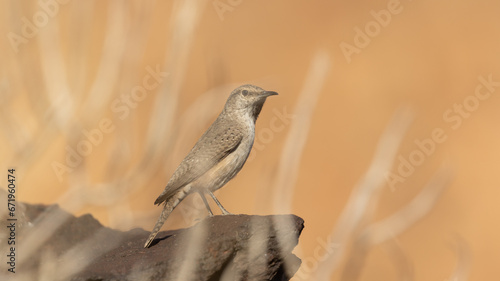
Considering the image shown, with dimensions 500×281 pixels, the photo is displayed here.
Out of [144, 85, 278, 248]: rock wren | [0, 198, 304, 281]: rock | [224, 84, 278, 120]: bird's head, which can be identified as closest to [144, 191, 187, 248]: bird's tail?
[144, 85, 278, 248]: rock wren

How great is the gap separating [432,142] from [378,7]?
290 cm

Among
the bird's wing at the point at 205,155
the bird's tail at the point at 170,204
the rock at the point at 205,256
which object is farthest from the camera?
the bird's wing at the point at 205,155

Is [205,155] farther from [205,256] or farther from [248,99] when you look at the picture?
[205,256]

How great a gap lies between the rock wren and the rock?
43 centimetres

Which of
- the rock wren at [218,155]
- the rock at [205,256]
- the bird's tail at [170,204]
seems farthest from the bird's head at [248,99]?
the rock at [205,256]

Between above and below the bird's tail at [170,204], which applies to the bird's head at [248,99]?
above

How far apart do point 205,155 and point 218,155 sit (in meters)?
0.13

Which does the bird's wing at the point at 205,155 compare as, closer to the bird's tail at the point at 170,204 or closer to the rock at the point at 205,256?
the bird's tail at the point at 170,204

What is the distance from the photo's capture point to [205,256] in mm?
4746

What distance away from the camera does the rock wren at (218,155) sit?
19.0 ft

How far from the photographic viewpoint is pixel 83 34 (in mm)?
5578

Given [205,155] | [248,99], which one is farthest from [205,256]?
[248,99]

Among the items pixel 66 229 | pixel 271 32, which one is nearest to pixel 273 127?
pixel 271 32

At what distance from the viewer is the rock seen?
465 cm
